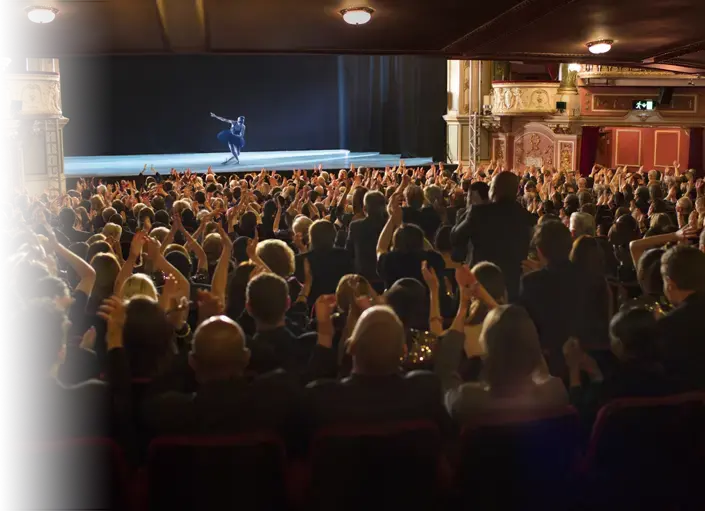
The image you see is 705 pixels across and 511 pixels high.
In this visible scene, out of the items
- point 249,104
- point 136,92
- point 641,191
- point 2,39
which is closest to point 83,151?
point 136,92

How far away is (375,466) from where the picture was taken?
221cm

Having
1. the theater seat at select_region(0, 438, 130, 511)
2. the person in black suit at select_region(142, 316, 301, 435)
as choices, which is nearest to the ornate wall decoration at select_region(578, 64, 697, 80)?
the person in black suit at select_region(142, 316, 301, 435)

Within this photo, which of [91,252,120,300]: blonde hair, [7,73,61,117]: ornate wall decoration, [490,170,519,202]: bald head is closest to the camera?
[91,252,120,300]: blonde hair

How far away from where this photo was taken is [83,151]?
1008 inches

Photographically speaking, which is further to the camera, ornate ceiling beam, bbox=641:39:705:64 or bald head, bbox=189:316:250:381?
ornate ceiling beam, bbox=641:39:705:64

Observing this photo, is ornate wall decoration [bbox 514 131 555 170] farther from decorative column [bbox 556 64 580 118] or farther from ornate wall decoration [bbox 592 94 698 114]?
ornate wall decoration [bbox 592 94 698 114]

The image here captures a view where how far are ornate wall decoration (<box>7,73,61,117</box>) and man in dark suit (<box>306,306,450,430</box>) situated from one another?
50.2ft

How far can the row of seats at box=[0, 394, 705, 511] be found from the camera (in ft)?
7.09

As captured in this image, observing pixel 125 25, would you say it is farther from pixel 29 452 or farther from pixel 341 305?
pixel 29 452

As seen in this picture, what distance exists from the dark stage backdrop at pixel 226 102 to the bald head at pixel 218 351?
74.7ft

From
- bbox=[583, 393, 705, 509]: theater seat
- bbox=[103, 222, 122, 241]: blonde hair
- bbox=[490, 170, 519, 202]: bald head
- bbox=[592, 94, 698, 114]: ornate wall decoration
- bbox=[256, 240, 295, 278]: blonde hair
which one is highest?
bbox=[592, 94, 698, 114]: ornate wall decoration


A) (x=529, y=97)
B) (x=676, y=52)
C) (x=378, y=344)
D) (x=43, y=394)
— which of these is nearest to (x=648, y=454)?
(x=378, y=344)

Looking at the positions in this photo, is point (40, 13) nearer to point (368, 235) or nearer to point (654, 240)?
point (368, 235)

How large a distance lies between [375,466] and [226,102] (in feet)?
84.5
